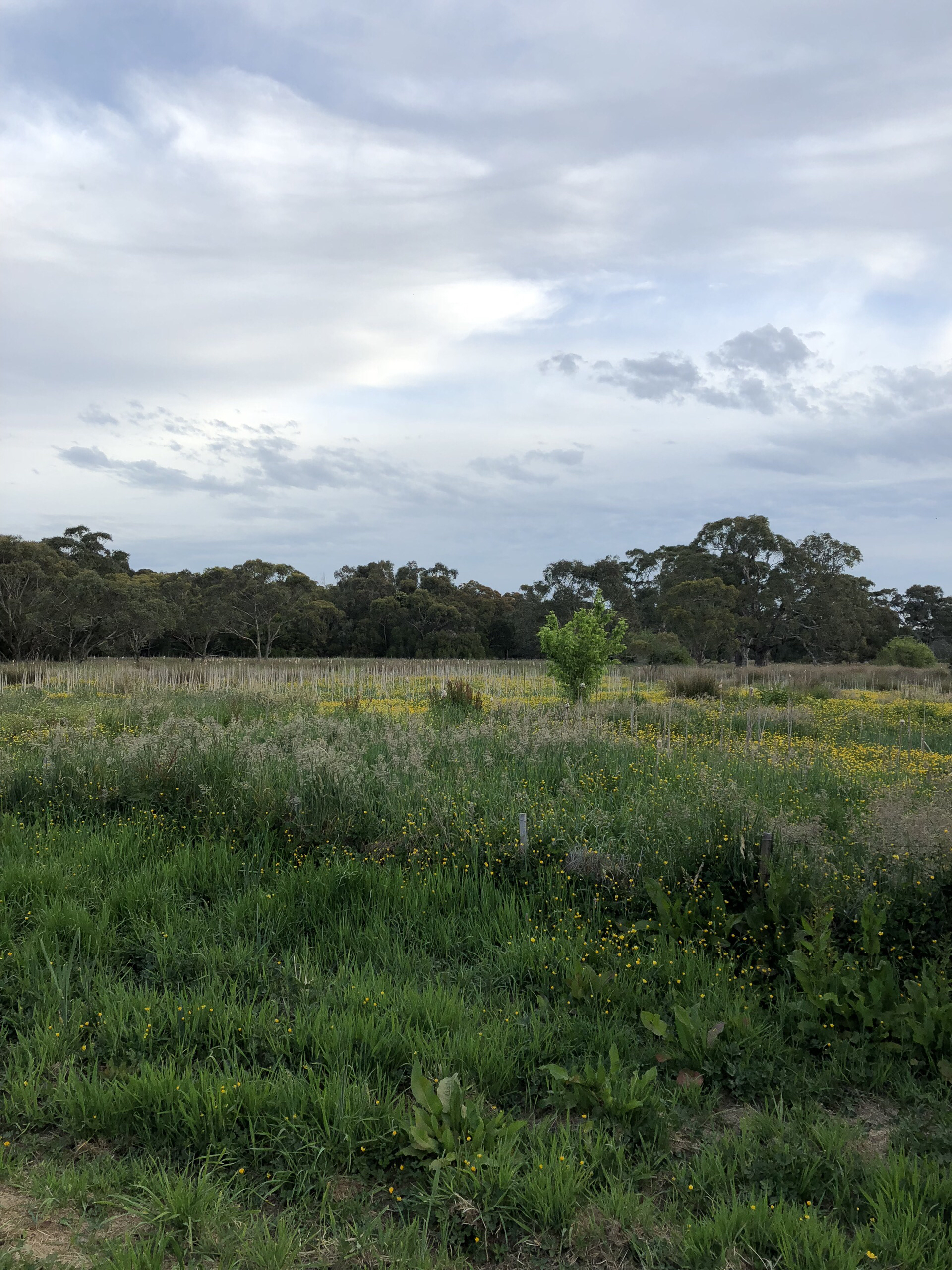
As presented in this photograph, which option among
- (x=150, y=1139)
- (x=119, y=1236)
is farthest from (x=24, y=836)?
(x=119, y=1236)

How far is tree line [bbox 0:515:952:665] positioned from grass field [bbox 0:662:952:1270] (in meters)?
35.8

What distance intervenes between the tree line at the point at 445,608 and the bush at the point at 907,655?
1008 centimetres

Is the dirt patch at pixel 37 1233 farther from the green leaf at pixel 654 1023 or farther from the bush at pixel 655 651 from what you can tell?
the bush at pixel 655 651

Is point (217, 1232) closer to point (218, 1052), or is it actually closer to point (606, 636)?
point (218, 1052)

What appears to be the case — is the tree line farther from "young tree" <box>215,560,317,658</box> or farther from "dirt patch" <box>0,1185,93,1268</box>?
"dirt patch" <box>0,1185,93,1268</box>

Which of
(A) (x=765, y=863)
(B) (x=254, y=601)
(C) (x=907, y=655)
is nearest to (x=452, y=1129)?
(A) (x=765, y=863)

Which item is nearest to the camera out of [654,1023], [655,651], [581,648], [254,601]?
[654,1023]

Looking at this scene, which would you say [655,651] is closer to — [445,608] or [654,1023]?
[445,608]

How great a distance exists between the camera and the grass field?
3.04m

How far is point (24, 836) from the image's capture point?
722 cm

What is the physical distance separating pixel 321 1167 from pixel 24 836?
5.26m

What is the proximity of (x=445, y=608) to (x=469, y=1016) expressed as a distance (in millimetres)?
63565

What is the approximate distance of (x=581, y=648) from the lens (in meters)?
16.6

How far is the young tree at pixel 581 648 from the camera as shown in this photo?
16562mm
